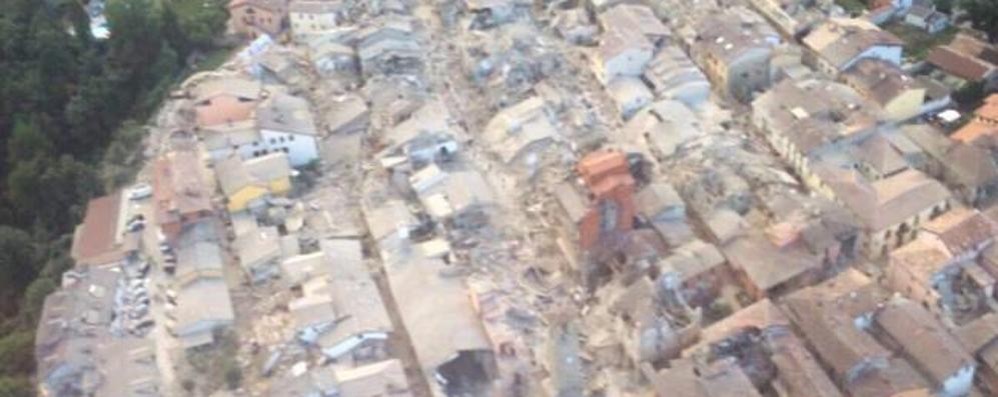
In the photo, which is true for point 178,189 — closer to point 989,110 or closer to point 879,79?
point 879,79

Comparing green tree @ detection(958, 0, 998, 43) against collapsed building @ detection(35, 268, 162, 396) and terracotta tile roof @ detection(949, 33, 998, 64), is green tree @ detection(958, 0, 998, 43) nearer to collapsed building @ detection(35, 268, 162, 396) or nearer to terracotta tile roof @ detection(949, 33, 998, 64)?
terracotta tile roof @ detection(949, 33, 998, 64)

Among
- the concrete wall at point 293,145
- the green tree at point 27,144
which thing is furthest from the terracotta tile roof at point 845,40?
the green tree at point 27,144

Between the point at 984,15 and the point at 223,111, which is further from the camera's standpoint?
the point at 984,15

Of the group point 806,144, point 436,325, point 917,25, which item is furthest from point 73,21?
point 917,25

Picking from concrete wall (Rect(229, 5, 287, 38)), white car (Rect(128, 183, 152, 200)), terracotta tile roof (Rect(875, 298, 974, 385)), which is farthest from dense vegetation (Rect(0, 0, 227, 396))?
terracotta tile roof (Rect(875, 298, 974, 385))

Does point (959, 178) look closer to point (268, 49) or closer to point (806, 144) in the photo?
point (806, 144)

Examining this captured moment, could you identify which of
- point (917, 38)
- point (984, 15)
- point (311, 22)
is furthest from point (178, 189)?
point (984, 15)
